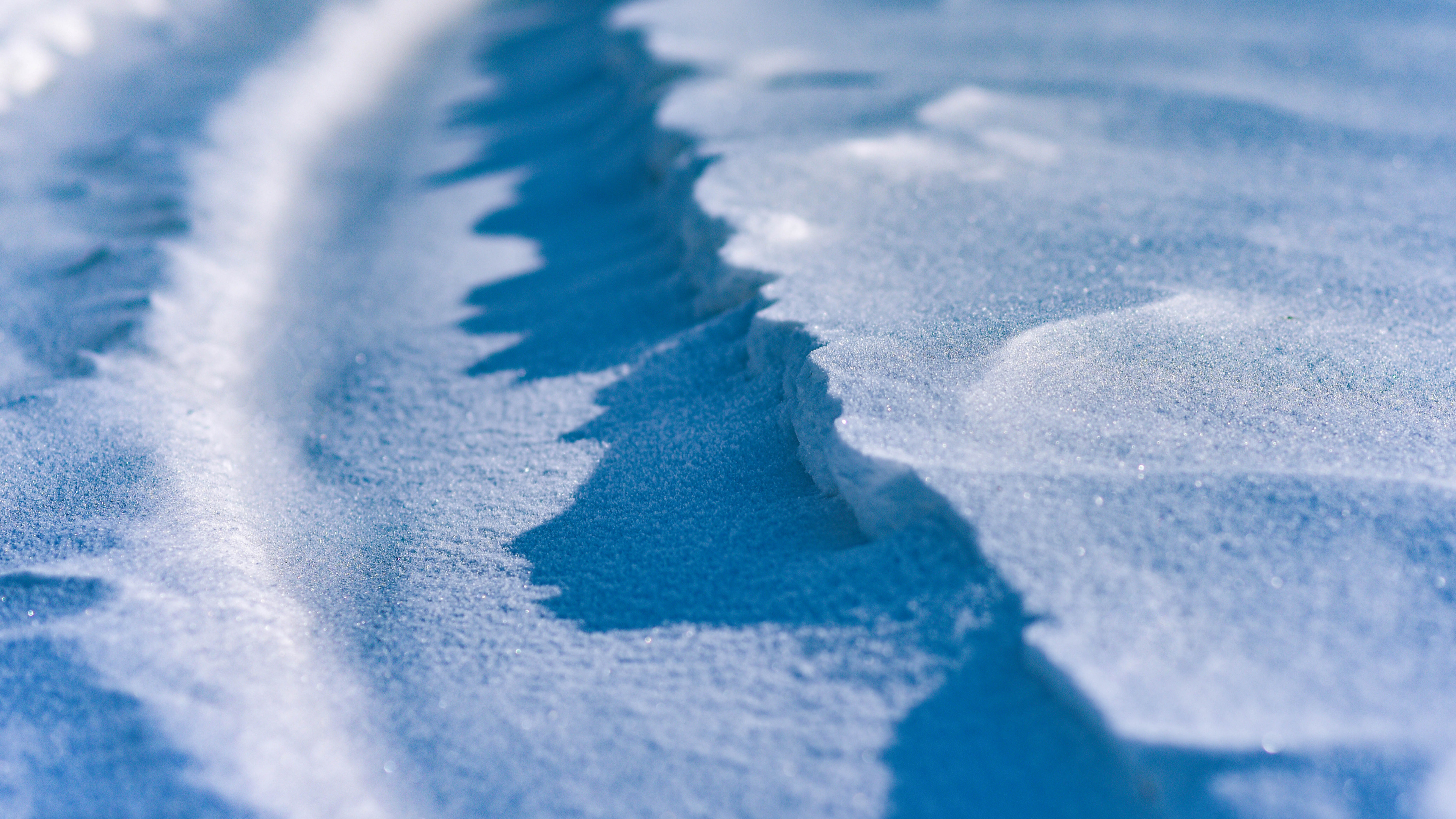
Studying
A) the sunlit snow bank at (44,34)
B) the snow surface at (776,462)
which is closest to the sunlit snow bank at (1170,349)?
the snow surface at (776,462)

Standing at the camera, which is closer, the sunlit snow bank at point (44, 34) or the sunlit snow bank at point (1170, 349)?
the sunlit snow bank at point (1170, 349)

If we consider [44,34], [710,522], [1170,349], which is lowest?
[710,522]

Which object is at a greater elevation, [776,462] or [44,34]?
[44,34]

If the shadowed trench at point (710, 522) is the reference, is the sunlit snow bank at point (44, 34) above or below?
above

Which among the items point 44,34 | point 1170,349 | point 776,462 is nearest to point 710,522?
point 776,462

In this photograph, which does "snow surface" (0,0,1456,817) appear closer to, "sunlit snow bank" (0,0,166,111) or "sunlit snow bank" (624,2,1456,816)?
"sunlit snow bank" (624,2,1456,816)

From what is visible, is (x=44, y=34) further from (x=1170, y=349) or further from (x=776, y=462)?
(x=1170, y=349)

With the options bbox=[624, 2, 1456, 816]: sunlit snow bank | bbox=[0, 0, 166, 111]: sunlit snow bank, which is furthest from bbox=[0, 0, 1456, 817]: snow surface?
bbox=[0, 0, 166, 111]: sunlit snow bank

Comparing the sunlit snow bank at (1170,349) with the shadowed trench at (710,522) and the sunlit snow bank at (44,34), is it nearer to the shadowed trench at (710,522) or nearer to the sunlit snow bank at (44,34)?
the shadowed trench at (710,522)
